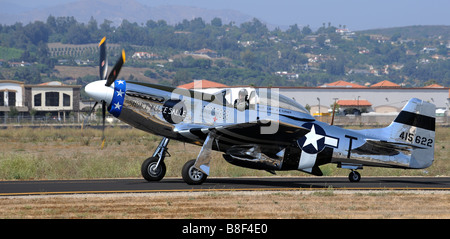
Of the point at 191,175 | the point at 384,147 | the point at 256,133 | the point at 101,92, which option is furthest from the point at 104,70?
the point at 384,147

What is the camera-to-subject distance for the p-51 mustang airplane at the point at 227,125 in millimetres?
15281

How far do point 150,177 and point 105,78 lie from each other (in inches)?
112

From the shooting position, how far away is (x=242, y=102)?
15.8 metres

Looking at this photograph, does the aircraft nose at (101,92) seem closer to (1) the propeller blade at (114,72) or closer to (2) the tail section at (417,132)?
(1) the propeller blade at (114,72)

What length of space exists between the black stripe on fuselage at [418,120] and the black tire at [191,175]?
19.1ft

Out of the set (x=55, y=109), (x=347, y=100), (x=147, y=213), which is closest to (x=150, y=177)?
(x=147, y=213)

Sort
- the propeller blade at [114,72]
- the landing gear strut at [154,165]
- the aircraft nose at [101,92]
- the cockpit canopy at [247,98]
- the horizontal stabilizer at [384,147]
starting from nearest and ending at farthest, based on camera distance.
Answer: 1. the propeller blade at [114,72]
2. the aircraft nose at [101,92]
3. the cockpit canopy at [247,98]
4. the landing gear strut at [154,165]
5. the horizontal stabilizer at [384,147]

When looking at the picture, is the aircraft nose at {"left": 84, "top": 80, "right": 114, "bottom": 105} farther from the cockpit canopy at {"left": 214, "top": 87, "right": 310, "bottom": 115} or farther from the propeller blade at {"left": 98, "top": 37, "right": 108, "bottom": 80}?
the cockpit canopy at {"left": 214, "top": 87, "right": 310, "bottom": 115}

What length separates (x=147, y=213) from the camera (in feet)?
37.5

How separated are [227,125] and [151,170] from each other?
2729 mm

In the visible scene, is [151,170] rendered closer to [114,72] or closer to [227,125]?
[227,125]

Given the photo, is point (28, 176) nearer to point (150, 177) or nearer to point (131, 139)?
point (150, 177)

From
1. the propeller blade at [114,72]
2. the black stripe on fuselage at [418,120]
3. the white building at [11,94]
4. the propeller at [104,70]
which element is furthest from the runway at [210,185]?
the white building at [11,94]

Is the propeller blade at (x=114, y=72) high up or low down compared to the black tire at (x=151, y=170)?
up
